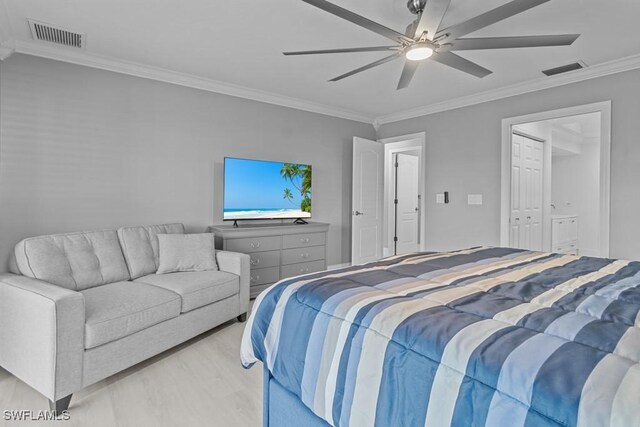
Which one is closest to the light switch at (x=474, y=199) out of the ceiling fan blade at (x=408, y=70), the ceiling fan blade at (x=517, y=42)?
the ceiling fan blade at (x=408, y=70)

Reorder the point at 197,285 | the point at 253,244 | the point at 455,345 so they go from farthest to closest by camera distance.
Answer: the point at 253,244 → the point at 197,285 → the point at 455,345

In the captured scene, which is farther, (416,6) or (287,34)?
(287,34)

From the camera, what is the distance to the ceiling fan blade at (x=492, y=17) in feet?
5.57

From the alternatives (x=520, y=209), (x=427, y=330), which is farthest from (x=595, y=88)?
(x=427, y=330)

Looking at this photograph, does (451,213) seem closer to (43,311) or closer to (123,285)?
(123,285)

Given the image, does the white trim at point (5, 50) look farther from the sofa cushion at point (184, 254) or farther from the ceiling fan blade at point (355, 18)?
the ceiling fan blade at point (355, 18)

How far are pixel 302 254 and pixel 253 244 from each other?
2.24 feet

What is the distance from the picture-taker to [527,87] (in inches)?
158

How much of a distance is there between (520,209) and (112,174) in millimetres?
4892

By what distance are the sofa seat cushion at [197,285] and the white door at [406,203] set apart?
A: 4598mm

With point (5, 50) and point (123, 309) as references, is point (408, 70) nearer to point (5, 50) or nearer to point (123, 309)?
point (123, 309)

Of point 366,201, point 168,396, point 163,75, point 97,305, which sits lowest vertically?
point 168,396

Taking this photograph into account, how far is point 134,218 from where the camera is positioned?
139 inches

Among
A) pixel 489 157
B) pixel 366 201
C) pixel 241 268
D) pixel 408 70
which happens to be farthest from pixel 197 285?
pixel 489 157
